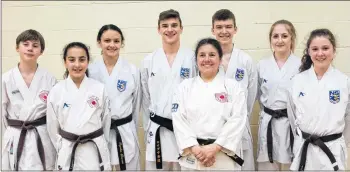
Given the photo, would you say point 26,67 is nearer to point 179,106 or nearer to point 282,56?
point 179,106

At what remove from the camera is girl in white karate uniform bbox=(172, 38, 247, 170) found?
9.00ft

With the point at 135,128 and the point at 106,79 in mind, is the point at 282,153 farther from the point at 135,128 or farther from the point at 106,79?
the point at 106,79

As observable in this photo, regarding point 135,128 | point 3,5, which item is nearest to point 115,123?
point 135,128

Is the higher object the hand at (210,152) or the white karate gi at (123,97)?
the white karate gi at (123,97)

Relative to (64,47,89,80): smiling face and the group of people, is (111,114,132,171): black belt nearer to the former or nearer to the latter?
the group of people

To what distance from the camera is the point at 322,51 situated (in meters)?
2.89

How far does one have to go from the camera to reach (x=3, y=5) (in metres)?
4.16

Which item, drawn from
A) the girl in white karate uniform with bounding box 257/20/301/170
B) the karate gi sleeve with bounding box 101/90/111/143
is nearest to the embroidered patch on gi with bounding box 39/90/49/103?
the karate gi sleeve with bounding box 101/90/111/143

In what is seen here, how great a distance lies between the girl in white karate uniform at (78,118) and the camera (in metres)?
2.87

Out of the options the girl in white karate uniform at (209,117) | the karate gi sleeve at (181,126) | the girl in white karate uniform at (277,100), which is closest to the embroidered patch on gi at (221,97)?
the girl in white karate uniform at (209,117)

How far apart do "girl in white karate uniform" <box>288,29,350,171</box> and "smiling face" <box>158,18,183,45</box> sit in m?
1.05

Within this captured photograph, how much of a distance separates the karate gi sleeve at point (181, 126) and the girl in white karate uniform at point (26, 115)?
3.49ft

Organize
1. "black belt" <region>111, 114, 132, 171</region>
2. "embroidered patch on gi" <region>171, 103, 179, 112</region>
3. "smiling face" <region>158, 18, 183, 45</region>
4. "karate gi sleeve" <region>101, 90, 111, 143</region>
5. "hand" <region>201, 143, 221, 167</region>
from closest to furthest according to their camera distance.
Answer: "hand" <region>201, 143, 221, 167</region> → "embroidered patch on gi" <region>171, 103, 179, 112</region> → "karate gi sleeve" <region>101, 90, 111, 143</region> → "black belt" <region>111, 114, 132, 171</region> → "smiling face" <region>158, 18, 183, 45</region>

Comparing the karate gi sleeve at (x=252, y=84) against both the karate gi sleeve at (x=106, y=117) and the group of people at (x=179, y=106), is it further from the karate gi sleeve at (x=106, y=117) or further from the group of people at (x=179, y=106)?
the karate gi sleeve at (x=106, y=117)
